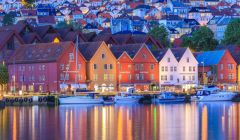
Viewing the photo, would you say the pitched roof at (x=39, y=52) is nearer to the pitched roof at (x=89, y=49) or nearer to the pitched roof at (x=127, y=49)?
the pitched roof at (x=89, y=49)

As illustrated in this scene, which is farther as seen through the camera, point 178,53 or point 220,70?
point 220,70

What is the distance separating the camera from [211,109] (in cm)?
8119

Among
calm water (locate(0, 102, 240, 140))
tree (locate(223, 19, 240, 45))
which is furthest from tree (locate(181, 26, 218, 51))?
calm water (locate(0, 102, 240, 140))

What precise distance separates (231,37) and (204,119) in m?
82.0

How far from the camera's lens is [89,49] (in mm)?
106375

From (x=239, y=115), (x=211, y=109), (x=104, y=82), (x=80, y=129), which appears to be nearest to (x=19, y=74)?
(x=104, y=82)

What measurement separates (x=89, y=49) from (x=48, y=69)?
22.0ft

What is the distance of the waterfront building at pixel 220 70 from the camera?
116m

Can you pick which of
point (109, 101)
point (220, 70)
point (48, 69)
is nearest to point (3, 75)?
point (48, 69)

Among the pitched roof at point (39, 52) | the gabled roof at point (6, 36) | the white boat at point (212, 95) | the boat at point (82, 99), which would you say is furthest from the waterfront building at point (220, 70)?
the boat at point (82, 99)

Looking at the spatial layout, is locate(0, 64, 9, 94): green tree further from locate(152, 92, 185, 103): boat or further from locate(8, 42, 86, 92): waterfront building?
locate(152, 92, 185, 103): boat

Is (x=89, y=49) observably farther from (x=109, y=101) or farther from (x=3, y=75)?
(x=109, y=101)

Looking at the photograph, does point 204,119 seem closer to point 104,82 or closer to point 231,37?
point 104,82

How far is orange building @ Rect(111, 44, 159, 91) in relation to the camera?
107688 millimetres
